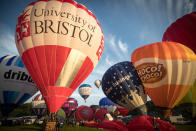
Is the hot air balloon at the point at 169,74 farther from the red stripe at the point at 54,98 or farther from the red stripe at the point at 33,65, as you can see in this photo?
the red stripe at the point at 33,65

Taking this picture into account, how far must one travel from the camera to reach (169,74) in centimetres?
822

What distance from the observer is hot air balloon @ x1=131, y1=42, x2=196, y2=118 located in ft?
26.6

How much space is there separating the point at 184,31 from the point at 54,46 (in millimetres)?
10238

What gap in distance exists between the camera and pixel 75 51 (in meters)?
7.52

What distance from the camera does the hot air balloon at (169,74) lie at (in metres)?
8.11

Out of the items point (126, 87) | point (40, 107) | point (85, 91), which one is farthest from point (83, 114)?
point (126, 87)

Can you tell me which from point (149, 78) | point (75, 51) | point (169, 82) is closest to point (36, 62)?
point (75, 51)

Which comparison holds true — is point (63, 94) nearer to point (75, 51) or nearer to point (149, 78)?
point (75, 51)

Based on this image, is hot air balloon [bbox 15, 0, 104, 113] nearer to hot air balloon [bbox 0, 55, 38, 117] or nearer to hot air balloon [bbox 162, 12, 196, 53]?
hot air balloon [bbox 0, 55, 38, 117]

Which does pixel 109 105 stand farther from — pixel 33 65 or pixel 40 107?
pixel 33 65

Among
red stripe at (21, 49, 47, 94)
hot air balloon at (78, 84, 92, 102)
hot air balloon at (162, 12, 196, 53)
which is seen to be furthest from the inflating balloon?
hot air balloon at (162, 12, 196, 53)

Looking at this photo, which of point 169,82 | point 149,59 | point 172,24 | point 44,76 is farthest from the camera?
point 172,24

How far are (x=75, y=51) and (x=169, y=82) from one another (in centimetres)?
642

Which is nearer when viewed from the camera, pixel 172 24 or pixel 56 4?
pixel 56 4
